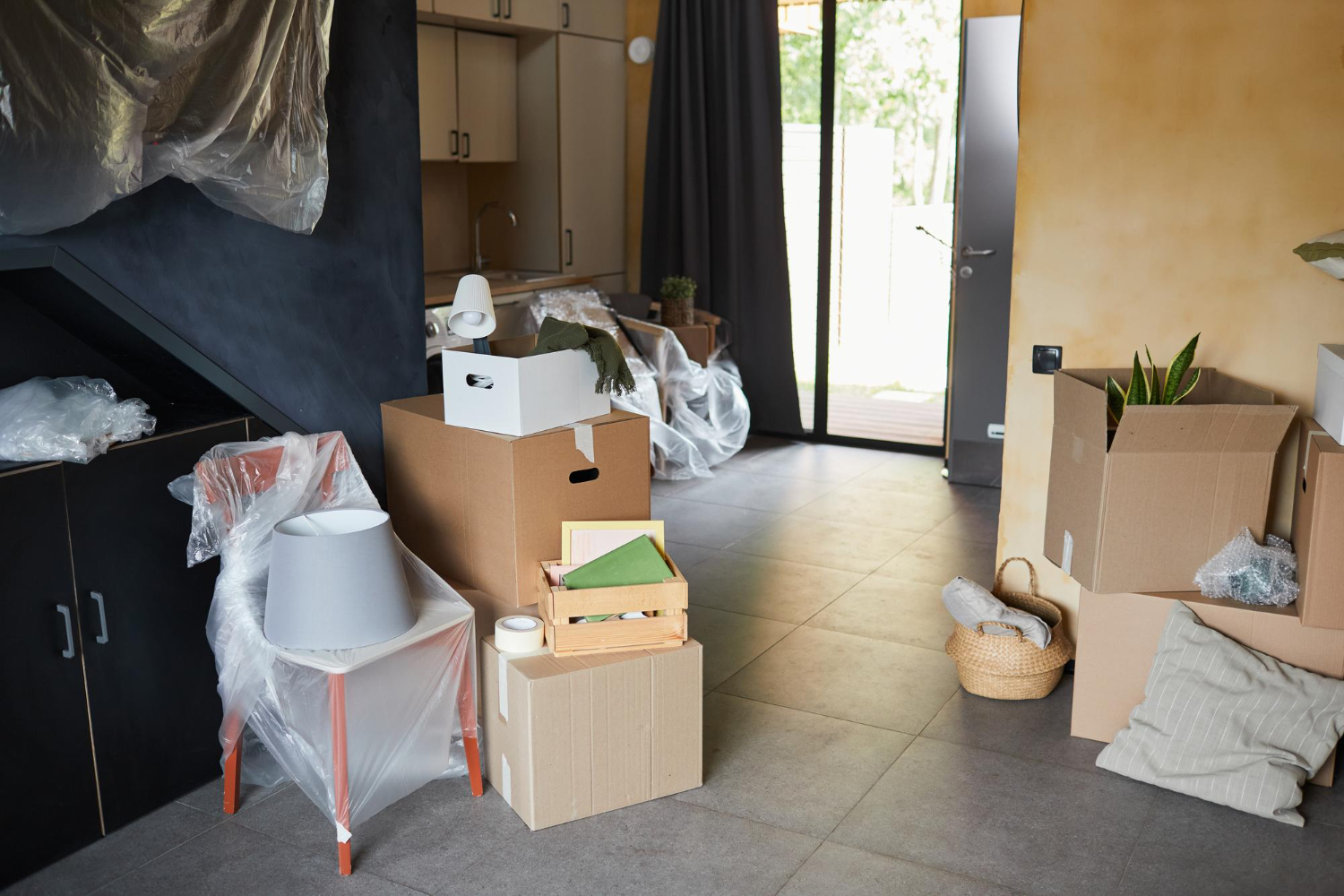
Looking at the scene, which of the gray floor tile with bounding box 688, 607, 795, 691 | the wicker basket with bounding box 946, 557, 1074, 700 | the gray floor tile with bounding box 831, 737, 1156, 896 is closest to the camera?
the gray floor tile with bounding box 831, 737, 1156, 896

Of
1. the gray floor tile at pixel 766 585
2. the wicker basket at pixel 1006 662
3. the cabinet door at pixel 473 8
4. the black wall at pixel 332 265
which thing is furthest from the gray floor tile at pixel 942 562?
the cabinet door at pixel 473 8

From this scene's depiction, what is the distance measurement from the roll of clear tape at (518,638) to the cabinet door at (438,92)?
3.08m

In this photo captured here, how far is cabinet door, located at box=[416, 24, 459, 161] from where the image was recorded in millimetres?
4945

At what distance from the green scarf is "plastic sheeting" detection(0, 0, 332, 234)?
1.83 feet

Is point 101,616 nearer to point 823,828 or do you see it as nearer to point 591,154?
point 823,828

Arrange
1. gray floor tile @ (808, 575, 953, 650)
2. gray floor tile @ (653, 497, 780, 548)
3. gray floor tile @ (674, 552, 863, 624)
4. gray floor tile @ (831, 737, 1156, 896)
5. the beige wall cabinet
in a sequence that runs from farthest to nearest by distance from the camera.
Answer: the beige wall cabinet
gray floor tile @ (653, 497, 780, 548)
gray floor tile @ (674, 552, 863, 624)
gray floor tile @ (808, 575, 953, 650)
gray floor tile @ (831, 737, 1156, 896)

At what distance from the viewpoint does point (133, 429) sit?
2.29 metres

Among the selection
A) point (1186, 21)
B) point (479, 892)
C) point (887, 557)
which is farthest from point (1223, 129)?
point (479, 892)

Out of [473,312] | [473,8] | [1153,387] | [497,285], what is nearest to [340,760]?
[473,312]

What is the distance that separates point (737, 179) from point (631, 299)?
30.7 inches

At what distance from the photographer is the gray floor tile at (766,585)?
142 inches

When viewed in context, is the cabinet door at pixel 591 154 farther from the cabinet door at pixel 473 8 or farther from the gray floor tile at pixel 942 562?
the gray floor tile at pixel 942 562

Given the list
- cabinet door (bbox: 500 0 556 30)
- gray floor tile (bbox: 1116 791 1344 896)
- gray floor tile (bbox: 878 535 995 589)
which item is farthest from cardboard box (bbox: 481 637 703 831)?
cabinet door (bbox: 500 0 556 30)

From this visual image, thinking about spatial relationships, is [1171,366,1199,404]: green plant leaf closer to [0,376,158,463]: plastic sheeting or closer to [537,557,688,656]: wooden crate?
[537,557,688,656]: wooden crate
